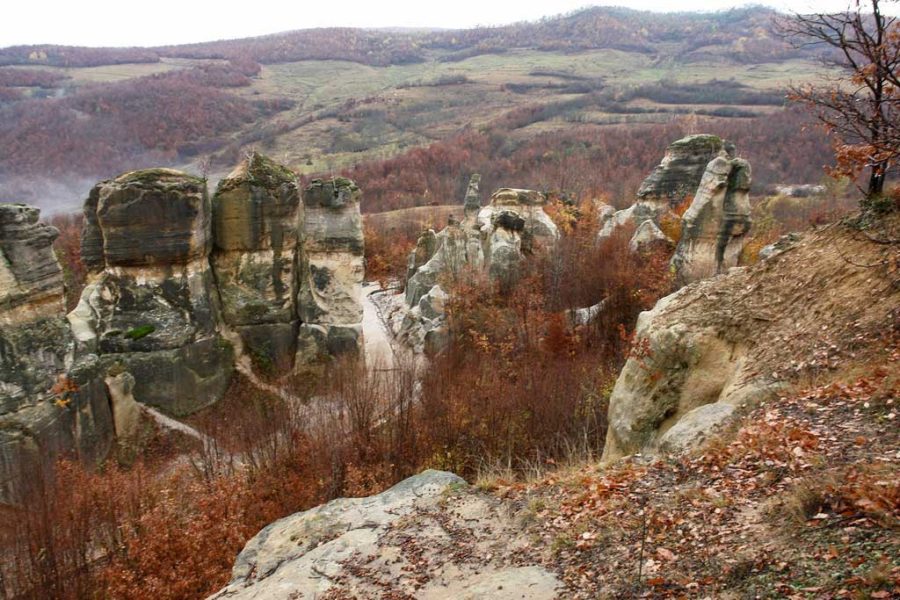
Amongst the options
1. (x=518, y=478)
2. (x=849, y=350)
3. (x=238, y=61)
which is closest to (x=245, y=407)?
(x=518, y=478)

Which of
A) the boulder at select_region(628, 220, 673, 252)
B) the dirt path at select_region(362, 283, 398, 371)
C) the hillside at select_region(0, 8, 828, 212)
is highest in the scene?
the hillside at select_region(0, 8, 828, 212)

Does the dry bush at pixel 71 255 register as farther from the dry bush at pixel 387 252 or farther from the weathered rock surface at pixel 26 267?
the weathered rock surface at pixel 26 267

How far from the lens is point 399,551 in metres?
7.25

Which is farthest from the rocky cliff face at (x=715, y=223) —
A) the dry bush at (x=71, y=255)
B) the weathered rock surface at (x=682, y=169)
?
the dry bush at (x=71, y=255)

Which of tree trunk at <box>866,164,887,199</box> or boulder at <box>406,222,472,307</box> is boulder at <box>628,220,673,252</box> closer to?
boulder at <box>406,222,472,307</box>

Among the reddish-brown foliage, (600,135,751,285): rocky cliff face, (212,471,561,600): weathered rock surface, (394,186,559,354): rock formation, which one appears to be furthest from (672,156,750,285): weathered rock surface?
the reddish-brown foliage

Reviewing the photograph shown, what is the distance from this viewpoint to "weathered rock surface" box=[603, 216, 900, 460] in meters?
8.01

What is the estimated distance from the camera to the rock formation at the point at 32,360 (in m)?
11.9

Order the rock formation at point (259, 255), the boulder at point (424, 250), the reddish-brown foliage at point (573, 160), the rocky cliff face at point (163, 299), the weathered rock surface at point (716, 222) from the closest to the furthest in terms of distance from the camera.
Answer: the rocky cliff face at point (163, 299), the rock formation at point (259, 255), the weathered rock surface at point (716, 222), the boulder at point (424, 250), the reddish-brown foliage at point (573, 160)

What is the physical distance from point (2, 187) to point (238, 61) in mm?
95860

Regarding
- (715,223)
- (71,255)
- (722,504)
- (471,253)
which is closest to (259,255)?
(471,253)

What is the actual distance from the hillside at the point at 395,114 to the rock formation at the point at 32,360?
4138cm

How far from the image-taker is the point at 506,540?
7.01 m

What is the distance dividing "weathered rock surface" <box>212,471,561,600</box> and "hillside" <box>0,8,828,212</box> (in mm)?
44016
